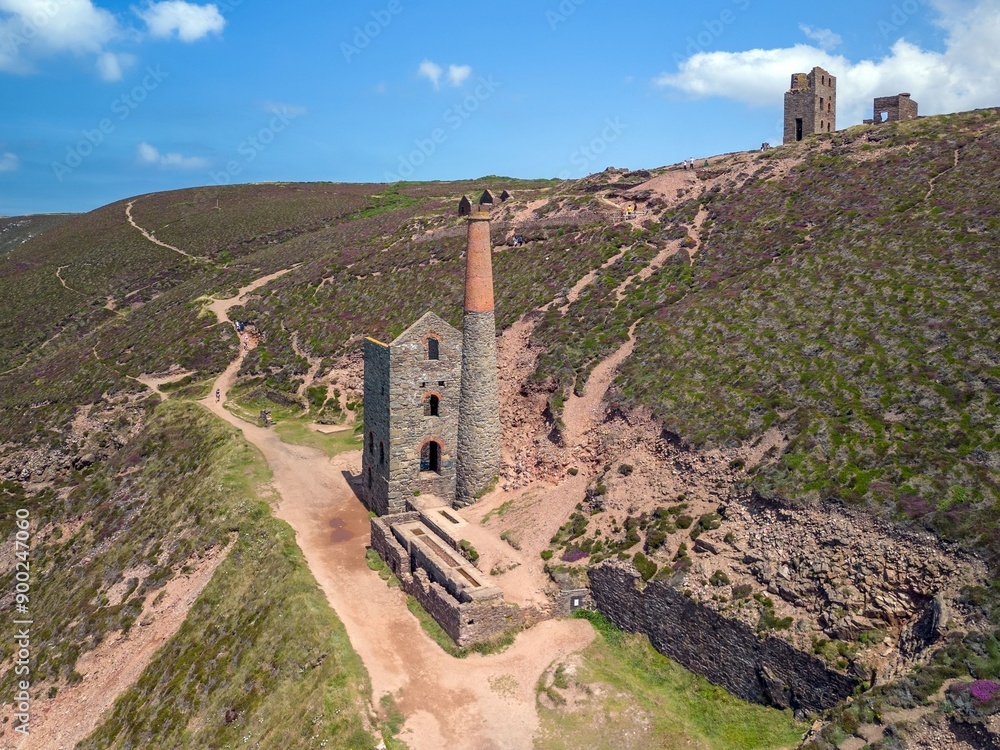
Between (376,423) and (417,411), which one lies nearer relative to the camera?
(417,411)

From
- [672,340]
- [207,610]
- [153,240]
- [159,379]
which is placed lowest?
[207,610]

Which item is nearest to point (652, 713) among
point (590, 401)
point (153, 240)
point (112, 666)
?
point (590, 401)

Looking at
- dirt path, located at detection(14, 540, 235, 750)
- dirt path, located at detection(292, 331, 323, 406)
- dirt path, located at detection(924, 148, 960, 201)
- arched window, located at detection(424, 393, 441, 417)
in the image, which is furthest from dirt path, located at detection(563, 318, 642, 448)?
dirt path, located at detection(292, 331, 323, 406)

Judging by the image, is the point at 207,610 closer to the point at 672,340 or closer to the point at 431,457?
the point at 431,457

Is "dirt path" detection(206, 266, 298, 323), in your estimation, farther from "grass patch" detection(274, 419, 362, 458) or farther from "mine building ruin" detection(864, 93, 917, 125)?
"mine building ruin" detection(864, 93, 917, 125)

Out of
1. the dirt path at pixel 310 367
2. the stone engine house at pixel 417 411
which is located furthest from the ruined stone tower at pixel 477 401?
the dirt path at pixel 310 367

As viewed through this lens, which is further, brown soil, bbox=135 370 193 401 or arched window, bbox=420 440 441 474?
brown soil, bbox=135 370 193 401

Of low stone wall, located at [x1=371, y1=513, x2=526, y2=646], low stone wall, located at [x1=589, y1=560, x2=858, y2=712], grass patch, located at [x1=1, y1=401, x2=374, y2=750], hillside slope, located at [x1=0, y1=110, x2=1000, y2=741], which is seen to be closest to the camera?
low stone wall, located at [x1=589, y1=560, x2=858, y2=712]

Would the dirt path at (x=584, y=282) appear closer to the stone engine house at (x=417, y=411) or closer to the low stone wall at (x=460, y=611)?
the stone engine house at (x=417, y=411)
